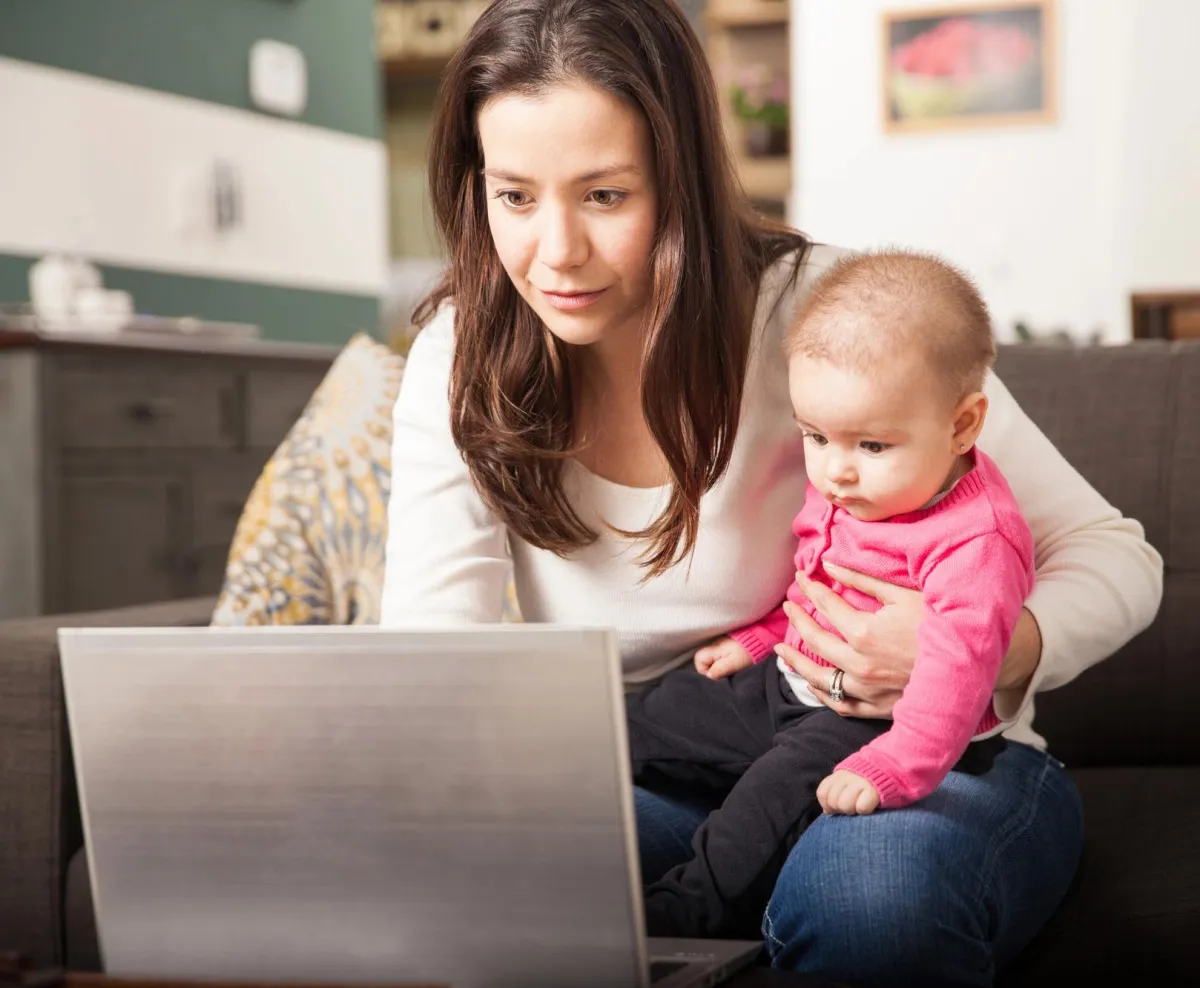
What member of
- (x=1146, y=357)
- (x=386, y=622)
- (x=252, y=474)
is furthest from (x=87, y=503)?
(x=1146, y=357)

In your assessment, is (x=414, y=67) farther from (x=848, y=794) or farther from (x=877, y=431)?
(x=848, y=794)

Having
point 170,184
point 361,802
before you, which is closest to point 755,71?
point 170,184

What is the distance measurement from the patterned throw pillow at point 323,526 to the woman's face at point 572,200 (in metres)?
0.62

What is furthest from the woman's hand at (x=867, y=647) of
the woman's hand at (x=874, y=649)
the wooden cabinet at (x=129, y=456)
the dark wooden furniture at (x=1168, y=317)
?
the wooden cabinet at (x=129, y=456)

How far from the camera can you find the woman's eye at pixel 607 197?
129cm

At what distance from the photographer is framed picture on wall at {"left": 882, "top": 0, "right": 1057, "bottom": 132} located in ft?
18.5

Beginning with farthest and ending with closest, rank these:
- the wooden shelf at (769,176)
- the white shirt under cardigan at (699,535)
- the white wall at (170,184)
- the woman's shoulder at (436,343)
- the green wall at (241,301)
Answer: the wooden shelf at (769,176), the green wall at (241,301), the white wall at (170,184), the woman's shoulder at (436,343), the white shirt under cardigan at (699,535)

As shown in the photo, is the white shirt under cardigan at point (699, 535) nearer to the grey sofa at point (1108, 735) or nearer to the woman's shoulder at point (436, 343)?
the woman's shoulder at point (436, 343)

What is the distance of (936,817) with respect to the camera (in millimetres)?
1188

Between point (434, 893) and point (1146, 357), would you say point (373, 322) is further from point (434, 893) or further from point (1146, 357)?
point (434, 893)

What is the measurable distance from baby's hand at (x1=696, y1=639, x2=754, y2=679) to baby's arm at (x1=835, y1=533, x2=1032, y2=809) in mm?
247

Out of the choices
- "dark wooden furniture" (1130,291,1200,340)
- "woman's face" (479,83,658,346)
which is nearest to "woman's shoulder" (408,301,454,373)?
"woman's face" (479,83,658,346)

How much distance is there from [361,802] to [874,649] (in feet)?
1.69

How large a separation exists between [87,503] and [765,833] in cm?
228
